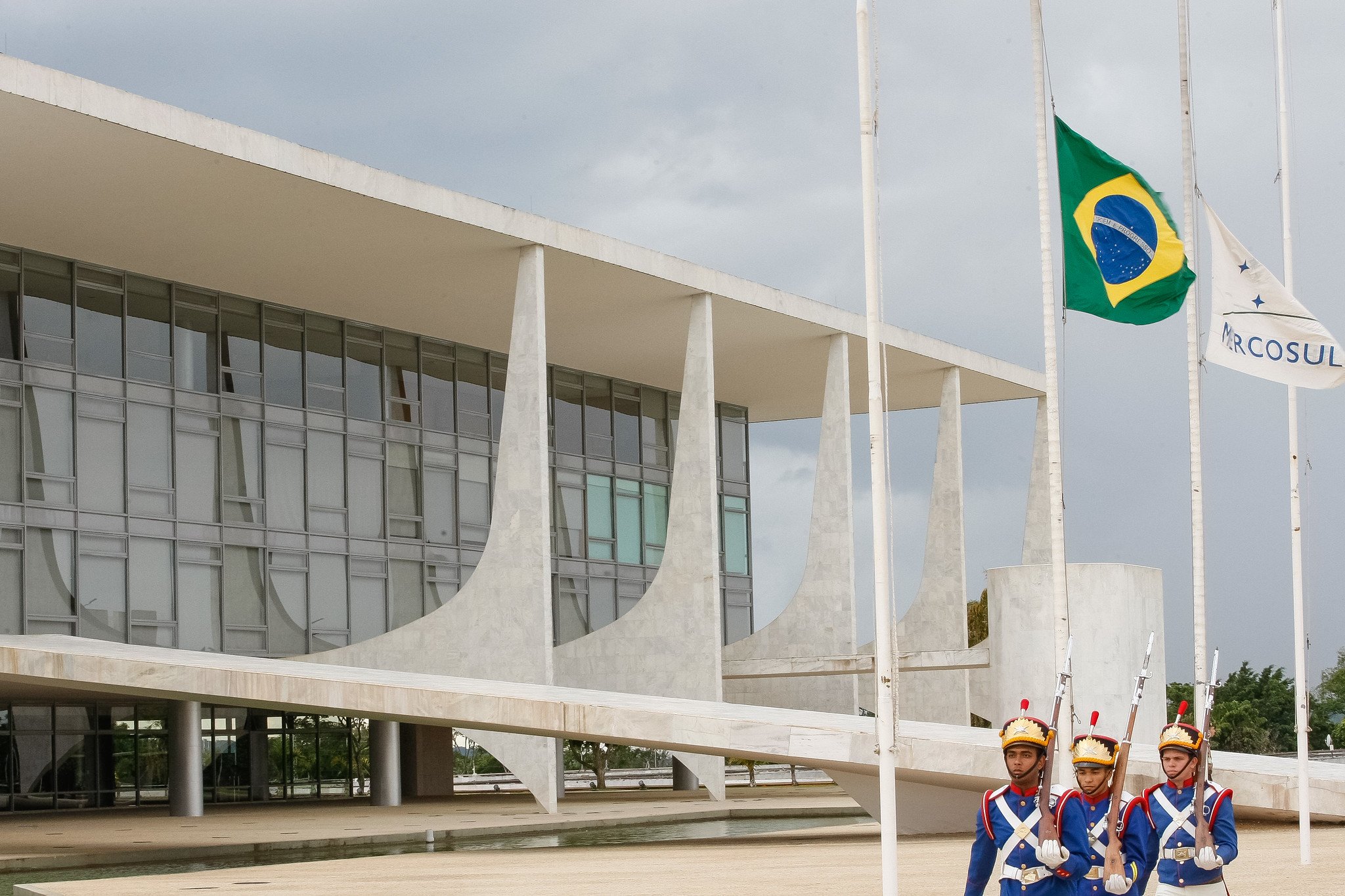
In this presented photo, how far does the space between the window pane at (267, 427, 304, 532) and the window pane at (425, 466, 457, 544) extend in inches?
109

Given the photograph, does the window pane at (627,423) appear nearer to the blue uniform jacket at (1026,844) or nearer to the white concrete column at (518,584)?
the white concrete column at (518,584)

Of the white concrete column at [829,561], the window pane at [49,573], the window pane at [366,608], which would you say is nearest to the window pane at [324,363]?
the window pane at [366,608]

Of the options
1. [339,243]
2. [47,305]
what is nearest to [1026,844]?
[339,243]

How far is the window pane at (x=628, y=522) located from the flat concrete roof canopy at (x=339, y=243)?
7.51 feet

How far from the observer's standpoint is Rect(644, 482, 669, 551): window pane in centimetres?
3362

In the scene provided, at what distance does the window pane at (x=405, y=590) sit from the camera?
92.5 ft

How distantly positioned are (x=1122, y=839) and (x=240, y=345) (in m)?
21.9

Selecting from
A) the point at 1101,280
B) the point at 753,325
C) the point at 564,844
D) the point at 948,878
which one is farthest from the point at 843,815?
the point at 1101,280

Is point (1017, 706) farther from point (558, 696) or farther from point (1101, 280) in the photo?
point (1101, 280)

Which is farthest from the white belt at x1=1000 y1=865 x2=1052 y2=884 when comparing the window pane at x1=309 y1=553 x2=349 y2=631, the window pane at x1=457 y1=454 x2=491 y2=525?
the window pane at x1=457 y1=454 x2=491 y2=525

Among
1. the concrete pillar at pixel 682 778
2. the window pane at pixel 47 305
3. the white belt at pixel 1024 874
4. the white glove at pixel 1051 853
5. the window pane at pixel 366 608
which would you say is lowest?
the concrete pillar at pixel 682 778

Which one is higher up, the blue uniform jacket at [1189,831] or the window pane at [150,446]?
the window pane at [150,446]

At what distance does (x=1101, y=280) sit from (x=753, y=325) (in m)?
18.6

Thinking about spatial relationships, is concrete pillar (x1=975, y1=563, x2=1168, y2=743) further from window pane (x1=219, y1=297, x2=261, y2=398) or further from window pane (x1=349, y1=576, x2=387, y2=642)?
window pane (x1=219, y1=297, x2=261, y2=398)
